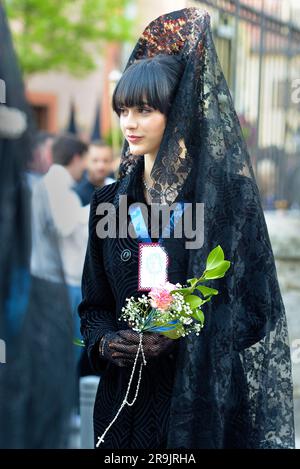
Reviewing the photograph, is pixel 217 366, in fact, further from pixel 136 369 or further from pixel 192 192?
pixel 192 192

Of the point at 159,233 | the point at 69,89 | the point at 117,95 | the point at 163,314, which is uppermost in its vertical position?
the point at 69,89

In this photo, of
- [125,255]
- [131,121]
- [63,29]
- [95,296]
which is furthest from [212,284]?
[63,29]

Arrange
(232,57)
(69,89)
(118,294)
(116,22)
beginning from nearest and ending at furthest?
1. (118,294)
2. (232,57)
3. (116,22)
4. (69,89)

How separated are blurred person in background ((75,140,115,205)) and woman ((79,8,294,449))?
380cm

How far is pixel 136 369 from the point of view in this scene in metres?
3.04

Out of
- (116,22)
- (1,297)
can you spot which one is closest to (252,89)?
(1,297)

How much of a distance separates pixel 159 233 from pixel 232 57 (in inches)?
148

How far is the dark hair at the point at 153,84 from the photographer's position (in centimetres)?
307

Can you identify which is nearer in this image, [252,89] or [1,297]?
[1,297]

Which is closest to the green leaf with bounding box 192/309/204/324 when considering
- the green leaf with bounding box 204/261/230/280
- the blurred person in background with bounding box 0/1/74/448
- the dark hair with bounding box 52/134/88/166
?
the green leaf with bounding box 204/261/230/280

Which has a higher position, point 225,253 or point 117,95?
point 117,95

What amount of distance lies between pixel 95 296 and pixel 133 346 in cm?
31

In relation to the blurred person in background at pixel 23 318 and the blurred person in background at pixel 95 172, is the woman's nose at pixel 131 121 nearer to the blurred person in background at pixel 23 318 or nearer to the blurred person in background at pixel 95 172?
the blurred person in background at pixel 23 318

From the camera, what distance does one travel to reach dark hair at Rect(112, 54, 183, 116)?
10.1ft
